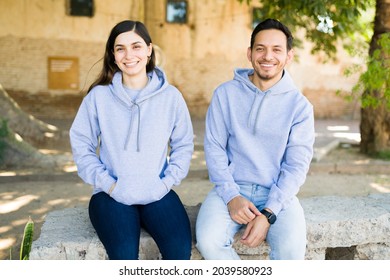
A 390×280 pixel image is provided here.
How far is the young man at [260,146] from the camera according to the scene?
8.68ft

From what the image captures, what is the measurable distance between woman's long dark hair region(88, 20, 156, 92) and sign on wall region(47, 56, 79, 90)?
12.1 m

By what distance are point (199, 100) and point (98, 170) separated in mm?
13229

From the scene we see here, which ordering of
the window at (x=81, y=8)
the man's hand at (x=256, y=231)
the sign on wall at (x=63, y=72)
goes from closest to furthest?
the man's hand at (x=256, y=231) < the window at (x=81, y=8) < the sign on wall at (x=63, y=72)

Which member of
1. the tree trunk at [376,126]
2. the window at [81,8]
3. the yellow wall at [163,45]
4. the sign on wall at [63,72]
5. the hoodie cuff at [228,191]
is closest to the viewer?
the hoodie cuff at [228,191]

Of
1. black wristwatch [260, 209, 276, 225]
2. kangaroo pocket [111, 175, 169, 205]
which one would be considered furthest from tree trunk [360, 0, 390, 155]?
kangaroo pocket [111, 175, 169, 205]

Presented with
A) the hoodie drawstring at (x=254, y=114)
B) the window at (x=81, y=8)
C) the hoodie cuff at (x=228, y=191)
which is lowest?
the hoodie cuff at (x=228, y=191)

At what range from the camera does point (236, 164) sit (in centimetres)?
288

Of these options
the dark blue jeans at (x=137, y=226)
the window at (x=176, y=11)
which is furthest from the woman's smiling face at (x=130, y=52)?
the window at (x=176, y=11)

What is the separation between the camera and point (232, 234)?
2.64 meters

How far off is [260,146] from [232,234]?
0.56 meters

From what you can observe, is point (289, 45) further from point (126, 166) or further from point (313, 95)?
point (313, 95)

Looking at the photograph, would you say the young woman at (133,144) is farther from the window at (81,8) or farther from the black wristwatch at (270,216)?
the window at (81,8)
